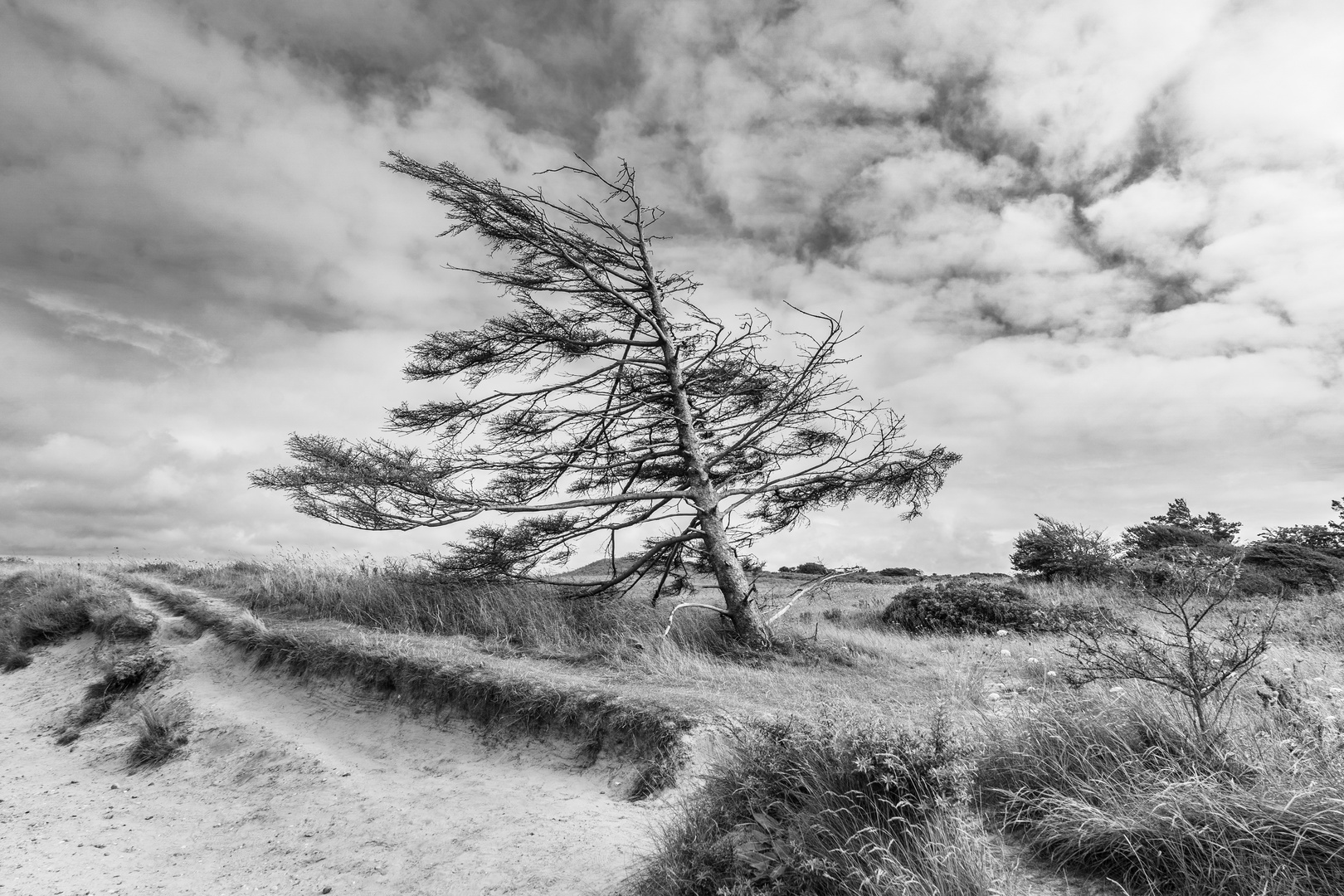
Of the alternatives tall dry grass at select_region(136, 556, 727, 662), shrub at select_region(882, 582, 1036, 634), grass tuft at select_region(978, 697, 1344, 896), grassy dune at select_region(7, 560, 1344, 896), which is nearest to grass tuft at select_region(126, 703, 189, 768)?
grassy dune at select_region(7, 560, 1344, 896)

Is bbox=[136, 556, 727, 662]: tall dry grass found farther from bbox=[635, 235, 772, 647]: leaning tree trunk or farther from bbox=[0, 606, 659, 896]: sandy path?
bbox=[0, 606, 659, 896]: sandy path

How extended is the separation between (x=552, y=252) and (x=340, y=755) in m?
8.55

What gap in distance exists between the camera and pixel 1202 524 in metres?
29.0

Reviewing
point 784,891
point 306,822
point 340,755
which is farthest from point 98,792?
point 784,891

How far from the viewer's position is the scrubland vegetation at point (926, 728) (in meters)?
3.27

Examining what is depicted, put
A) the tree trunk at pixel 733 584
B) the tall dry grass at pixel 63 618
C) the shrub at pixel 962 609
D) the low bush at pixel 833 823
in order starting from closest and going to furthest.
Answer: the low bush at pixel 833 823, the tree trunk at pixel 733 584, the tall dry grass at pixel 63 618, the shrub at pixel 962 609

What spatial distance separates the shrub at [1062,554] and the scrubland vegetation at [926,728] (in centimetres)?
637

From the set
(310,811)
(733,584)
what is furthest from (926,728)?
(733,584)

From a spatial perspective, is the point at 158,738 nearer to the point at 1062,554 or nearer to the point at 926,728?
the point at 926,728

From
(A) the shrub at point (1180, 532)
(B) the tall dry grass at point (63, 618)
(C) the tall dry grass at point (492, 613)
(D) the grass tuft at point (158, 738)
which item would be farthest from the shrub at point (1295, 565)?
(B) the tall dry grass at point (63, 618)

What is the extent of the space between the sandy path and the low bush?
93 cm

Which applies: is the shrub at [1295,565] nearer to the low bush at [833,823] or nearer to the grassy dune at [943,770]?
the grassy dune at [943,770]

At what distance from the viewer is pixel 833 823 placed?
3.92 m

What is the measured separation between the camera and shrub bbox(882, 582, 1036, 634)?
15164mm
